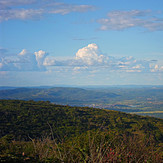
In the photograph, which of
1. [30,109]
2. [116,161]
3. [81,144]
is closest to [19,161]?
[116,161]

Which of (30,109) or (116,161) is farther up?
(116,161)

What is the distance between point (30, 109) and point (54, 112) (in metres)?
6.73

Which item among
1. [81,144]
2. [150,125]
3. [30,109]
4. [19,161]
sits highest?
[19,161]

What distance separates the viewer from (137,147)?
32.8 feet

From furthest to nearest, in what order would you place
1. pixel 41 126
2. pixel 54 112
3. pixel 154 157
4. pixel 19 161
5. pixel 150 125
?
pixel 54 112
pixel 150 125
pixel 41 126
pixel 154 157
pixel 19 161

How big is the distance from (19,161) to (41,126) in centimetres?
4089

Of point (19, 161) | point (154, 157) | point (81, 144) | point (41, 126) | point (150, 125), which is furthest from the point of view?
point (150, 125)

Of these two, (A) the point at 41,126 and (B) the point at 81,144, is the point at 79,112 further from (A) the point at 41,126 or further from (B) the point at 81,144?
(B) the point at 81,144

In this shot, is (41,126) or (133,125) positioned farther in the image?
(133,125)

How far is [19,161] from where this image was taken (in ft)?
22.3

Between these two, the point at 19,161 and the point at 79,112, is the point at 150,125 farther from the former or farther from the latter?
the point at 19,161

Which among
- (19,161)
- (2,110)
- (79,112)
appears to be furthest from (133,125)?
(19,161)

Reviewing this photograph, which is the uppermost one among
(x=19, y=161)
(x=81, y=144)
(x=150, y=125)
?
(x=19, y=161)

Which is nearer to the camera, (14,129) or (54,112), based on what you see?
(14,129)
